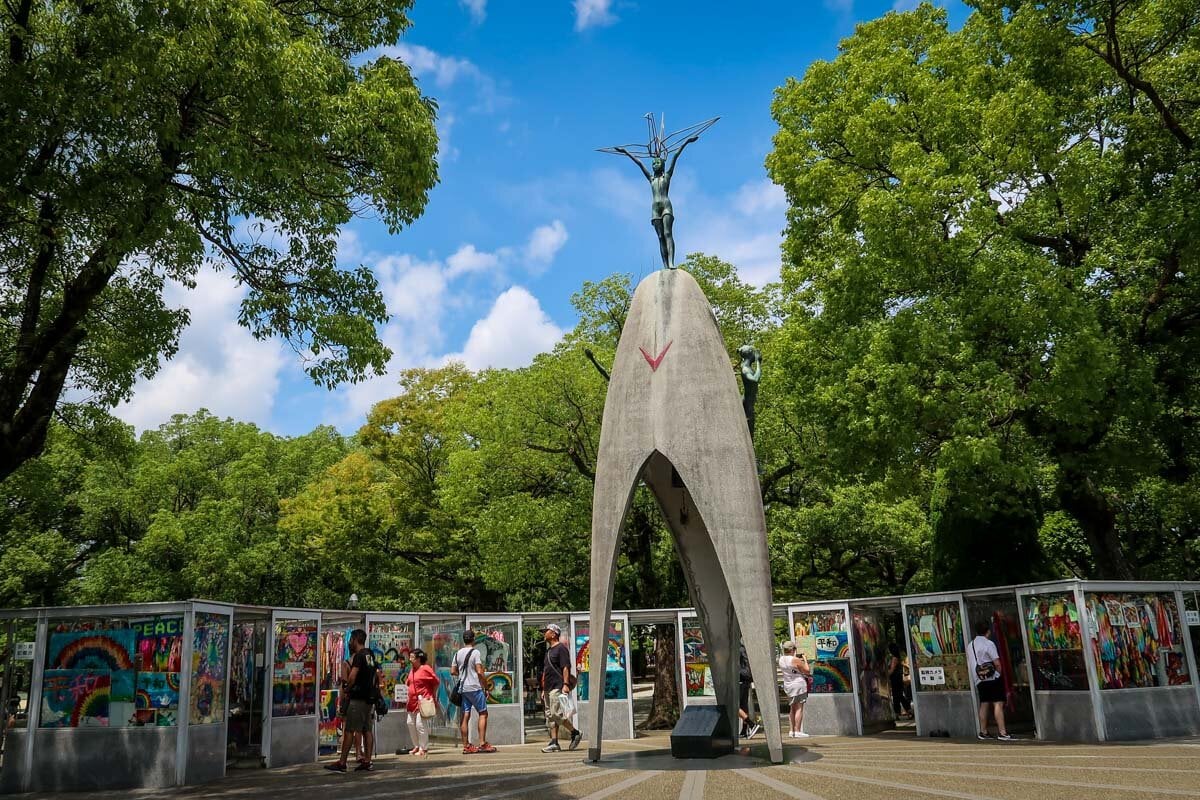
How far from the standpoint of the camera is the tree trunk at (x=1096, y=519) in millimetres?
16375

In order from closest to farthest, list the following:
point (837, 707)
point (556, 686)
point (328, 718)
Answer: point (556, 686)
point (328, 718)
point (837, 707)

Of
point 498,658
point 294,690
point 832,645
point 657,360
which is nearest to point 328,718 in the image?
point 294,690

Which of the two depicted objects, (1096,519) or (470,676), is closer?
(470,676)

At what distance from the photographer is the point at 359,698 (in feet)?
37.5

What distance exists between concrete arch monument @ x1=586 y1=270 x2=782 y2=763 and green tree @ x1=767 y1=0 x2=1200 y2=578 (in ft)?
14.8

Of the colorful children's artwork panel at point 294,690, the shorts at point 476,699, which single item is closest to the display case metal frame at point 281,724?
the colorful children's artwork panel at point 294,690

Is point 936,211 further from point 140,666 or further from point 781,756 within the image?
point 140,666

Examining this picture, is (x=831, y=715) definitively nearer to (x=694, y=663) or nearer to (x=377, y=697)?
(x=694, y=663)

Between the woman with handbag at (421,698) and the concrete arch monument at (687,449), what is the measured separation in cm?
367

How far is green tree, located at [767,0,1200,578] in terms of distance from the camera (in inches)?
557

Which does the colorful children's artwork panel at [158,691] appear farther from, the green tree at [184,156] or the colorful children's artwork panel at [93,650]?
the green tree at [184,156]

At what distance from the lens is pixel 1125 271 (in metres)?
15.6

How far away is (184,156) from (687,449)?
7121 millimetres

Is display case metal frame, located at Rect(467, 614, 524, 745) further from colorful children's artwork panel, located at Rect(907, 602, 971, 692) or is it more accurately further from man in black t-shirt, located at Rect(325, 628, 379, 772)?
colorful children's artwork panel, located at Rect(907, 602, 971, 692)
